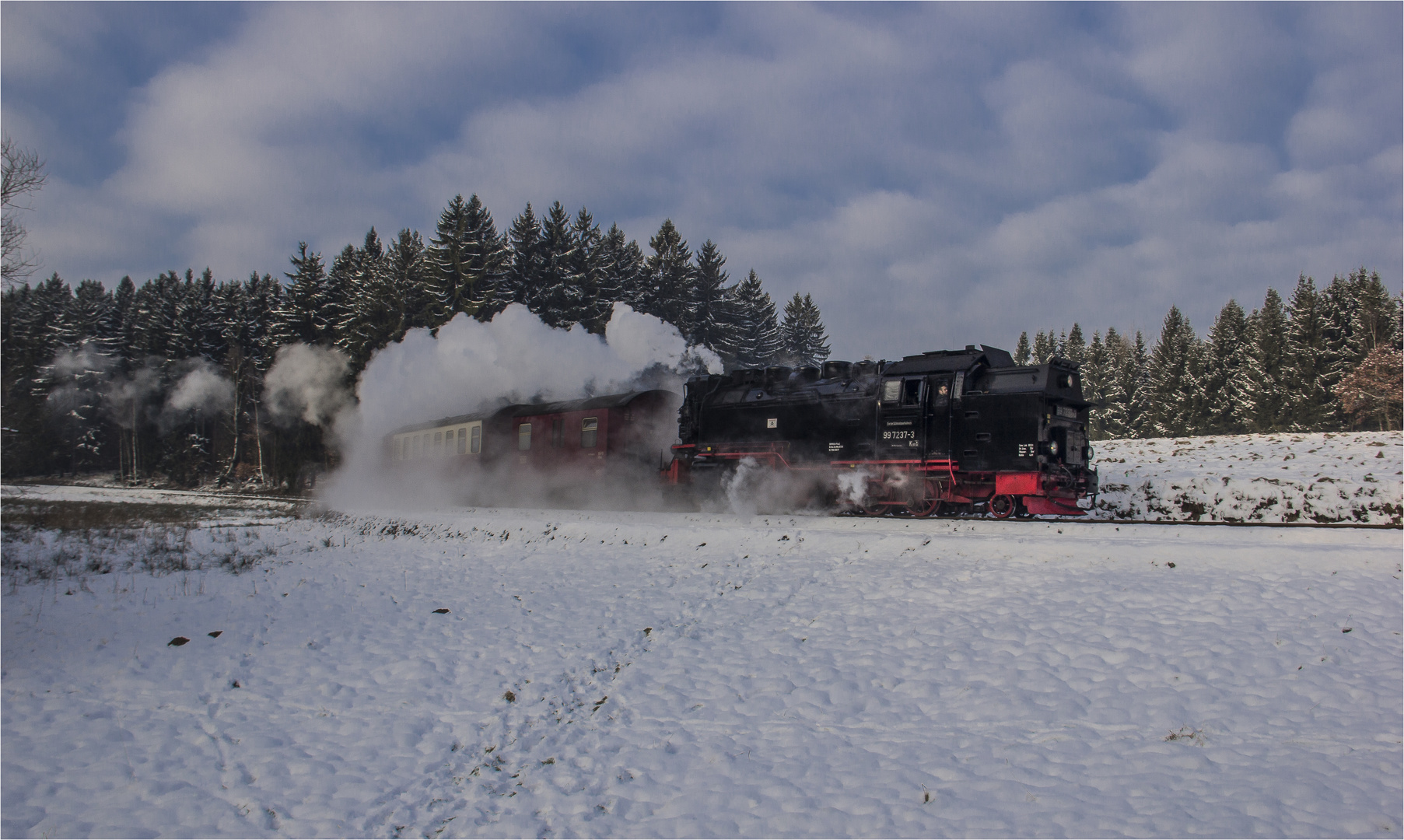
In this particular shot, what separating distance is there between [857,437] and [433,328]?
3376cm

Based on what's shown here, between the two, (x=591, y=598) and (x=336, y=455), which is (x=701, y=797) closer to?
(x=591, y=598)

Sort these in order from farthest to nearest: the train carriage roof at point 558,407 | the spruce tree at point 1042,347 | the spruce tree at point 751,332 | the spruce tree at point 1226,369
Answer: the spruce tree at point 1042,347 < the spruce tree at point 751,332 < the spruce tree at point 1226,369 < the train carriage roof at point 558,407

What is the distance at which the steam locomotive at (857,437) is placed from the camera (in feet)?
44.7

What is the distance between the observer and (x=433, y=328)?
42656 mm

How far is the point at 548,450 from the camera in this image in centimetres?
2105

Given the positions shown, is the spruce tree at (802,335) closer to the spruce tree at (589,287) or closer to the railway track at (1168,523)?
the spruce tree at (589,287)

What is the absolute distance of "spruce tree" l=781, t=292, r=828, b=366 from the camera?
211 ft

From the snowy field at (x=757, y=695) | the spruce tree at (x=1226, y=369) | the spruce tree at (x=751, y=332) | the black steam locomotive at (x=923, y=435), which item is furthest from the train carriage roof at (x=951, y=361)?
the spruce tree at (x=1226, y=369)

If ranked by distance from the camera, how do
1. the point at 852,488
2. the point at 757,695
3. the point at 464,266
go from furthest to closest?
the point at 464,266 < the point at 852,488 < the point at 757,695

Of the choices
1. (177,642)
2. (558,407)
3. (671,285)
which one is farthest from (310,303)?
(177,642)

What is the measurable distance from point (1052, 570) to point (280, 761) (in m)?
8.54

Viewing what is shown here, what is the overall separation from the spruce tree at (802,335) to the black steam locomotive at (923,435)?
147 feet

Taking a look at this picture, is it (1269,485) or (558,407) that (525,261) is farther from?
(1269,485)

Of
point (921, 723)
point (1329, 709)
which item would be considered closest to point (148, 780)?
point (921, 723)
